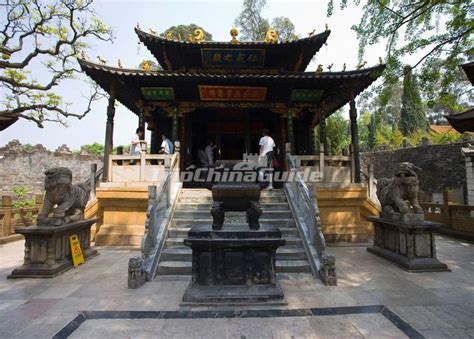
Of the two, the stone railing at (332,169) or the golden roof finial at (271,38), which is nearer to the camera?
the stone railing at (332,169)

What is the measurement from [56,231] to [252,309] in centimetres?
419

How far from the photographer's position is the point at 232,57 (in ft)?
35.3

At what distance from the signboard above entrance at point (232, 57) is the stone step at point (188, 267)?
27.0ft

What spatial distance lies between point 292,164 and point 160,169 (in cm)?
403

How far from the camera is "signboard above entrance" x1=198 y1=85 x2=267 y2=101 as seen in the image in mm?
9945

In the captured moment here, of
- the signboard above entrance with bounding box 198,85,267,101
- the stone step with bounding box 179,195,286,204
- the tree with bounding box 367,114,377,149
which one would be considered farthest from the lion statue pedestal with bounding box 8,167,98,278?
the tree with bounding box 367,114,377,149

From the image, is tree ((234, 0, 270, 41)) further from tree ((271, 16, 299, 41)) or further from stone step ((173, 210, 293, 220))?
stone step ((173, 210, 293, 220))

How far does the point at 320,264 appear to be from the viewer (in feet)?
16.9

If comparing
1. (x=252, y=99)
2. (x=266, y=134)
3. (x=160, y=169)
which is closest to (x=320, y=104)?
(x=252, y=99)

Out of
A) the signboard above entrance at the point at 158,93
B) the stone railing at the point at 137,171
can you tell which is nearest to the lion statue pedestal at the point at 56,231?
the stone railing at the point at 137,171

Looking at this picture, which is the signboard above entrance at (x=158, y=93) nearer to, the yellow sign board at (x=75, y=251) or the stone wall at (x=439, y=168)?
the yellow sign board at (x=75, y=251)

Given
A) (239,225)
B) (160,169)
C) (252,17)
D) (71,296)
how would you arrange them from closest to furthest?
(71,296) < (239,225) < (160,169) < (252,17)

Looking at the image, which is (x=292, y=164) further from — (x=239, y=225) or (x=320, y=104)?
(x=320, y=104)

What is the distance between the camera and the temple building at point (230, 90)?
9188 millimetres
